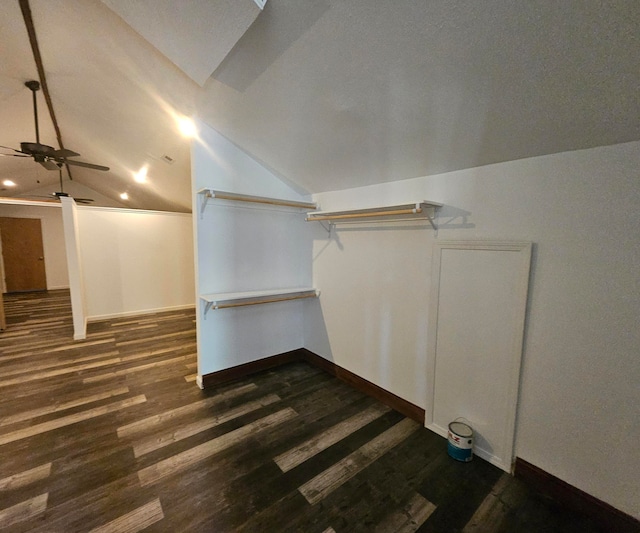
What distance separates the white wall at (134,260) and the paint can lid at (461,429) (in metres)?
5.61

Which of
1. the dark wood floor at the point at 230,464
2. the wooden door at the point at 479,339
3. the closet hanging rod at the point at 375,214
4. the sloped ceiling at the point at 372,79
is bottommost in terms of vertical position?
the dark wood floor at the point at 230,464

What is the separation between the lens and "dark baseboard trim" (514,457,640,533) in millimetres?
1402

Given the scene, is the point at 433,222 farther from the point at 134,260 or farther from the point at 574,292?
the point at 134,260

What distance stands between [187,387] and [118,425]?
654 millimetres

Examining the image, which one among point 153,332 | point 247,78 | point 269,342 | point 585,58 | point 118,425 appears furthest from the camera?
point 153,332

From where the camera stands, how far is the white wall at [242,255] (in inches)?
108

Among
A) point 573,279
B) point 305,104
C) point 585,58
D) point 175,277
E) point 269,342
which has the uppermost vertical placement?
point 305,104

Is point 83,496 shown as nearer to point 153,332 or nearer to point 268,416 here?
point 268,416

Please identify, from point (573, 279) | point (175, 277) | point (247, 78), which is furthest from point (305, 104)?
point (175, 277)

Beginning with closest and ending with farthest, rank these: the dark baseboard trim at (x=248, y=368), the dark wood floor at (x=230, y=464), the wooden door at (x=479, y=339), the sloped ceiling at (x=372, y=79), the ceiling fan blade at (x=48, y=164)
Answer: the sloped ceiling at (x=372, y=79) → the dark wood floor at (x=230, y=464) → the wooden door at (x=479, y=339) → the dark baseboard trim at (x=248, y=368) → the ceiling fan blade at (x=48, y=164)

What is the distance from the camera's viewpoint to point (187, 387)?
2812 mm

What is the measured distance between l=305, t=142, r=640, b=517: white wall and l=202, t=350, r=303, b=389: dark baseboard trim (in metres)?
1.84

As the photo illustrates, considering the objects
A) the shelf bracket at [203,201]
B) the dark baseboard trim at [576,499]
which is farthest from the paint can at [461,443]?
the shelf bracket at [203,201]

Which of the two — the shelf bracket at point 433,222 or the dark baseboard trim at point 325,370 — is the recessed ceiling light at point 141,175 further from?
the shelf bracket at point 433,222
